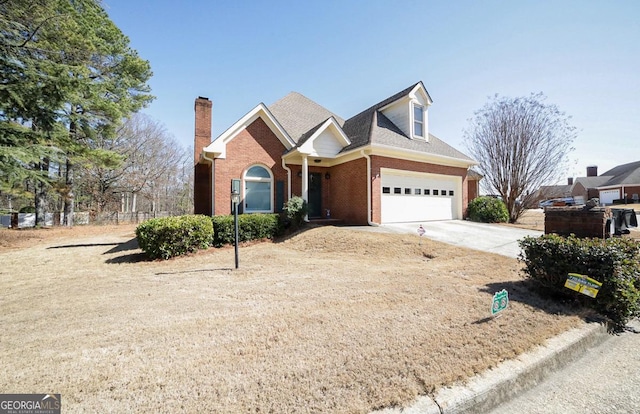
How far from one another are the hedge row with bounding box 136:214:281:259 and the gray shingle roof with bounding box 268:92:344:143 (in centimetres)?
572

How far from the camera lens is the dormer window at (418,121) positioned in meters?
14.5

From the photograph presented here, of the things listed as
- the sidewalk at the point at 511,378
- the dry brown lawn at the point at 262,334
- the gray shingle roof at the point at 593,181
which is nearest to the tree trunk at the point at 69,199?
the dry brown lawn at the point at 262,334

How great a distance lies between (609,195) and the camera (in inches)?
1523

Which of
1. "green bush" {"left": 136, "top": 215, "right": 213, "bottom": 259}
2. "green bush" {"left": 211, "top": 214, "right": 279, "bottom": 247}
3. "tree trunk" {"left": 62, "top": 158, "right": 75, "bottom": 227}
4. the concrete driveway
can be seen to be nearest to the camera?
"green bush" {"left": 136, "top": 215, "right": 213, "bottom": 259}

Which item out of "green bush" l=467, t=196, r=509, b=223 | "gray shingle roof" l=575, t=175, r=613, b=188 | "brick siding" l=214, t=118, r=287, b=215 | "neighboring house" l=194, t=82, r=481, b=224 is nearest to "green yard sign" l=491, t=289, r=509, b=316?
"neighboring house" l=194, t=82, r=481, b=224

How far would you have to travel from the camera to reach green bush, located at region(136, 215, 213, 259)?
26.5ft

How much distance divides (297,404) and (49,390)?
2254mm

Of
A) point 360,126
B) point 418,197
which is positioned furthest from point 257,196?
point 418,197

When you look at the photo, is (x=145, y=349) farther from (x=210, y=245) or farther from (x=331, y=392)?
(x=210, y=245)

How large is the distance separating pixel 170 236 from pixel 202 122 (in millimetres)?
8047

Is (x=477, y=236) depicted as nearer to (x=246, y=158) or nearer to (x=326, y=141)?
(x=326, y=141)

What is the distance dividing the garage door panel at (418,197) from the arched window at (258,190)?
576 centimetres

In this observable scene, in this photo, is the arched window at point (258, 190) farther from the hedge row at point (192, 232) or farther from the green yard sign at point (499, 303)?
the green yard sign at point (499, 303)

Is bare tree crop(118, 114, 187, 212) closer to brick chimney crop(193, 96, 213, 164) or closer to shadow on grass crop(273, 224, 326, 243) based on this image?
brick chimney crop(193, 96, 213, 164)
